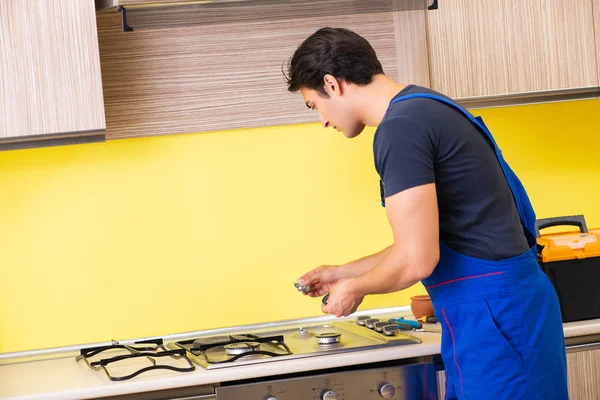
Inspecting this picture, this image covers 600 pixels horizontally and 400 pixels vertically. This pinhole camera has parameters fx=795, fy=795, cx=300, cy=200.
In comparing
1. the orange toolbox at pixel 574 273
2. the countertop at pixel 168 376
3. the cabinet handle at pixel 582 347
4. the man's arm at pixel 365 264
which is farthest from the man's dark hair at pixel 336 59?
the cabinet handle at pixel 582 347

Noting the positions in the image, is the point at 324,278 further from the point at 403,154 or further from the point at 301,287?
the point at 403,154

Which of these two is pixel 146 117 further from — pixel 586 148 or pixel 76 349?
pixel 586 148

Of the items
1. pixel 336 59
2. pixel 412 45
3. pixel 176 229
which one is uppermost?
pixel 412 45

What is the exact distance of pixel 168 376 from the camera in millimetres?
1861

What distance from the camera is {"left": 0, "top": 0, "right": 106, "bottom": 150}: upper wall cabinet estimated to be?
Result: 197cm

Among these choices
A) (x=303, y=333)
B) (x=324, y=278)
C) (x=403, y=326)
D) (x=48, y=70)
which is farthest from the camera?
(x=303, y=333)

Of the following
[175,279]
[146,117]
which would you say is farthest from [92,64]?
[175,279]

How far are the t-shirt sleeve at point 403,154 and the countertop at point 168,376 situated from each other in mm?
561

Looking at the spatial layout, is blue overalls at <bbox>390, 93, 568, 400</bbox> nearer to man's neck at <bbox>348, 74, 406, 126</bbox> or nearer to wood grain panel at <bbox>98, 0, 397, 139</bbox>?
man's neck at <bbox>348, 74, 406, 126</bbox>

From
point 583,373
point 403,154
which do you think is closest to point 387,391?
point 583,373

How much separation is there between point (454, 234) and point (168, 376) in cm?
74

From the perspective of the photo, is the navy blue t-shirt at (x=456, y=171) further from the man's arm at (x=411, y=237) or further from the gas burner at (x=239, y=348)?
the gas burner at (x=239, y=348)

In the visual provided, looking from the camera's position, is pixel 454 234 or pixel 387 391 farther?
pixel 387 391

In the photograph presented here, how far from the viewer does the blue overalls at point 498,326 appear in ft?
5.40
